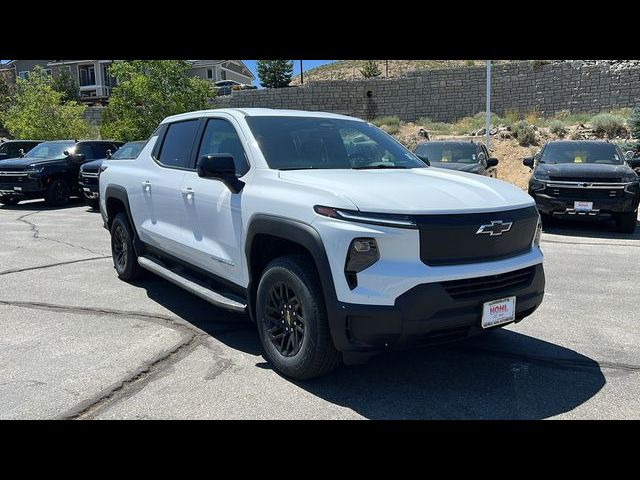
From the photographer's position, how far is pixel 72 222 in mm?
12156

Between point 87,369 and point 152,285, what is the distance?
2.47 metres

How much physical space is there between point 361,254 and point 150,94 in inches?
848

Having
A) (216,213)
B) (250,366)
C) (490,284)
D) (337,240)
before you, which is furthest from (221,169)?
(490,284)

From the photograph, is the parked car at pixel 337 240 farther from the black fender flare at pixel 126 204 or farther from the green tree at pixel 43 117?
the green tree at pixel 43 117

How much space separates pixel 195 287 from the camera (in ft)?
15.5

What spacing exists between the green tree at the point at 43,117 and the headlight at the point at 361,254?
88.6 feet

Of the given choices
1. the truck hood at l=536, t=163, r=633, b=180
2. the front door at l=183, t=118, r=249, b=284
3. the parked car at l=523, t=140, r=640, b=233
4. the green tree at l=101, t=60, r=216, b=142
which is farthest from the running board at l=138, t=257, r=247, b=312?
the green tree at l=101, t=60, r=216, b=142

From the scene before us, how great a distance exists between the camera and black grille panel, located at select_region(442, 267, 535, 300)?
333cm

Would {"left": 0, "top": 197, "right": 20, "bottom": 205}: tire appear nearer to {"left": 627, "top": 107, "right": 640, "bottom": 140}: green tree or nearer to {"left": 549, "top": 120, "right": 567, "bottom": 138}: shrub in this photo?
{"left": 627, "top": 107, "right": 640, "bottom": 140}: green tree

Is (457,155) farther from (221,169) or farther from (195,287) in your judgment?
(221,169)

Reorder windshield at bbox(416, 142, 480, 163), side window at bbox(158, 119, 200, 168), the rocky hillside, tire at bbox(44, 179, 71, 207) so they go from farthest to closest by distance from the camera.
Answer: the rocky hillside
tire at bbox(44, 179, 71, 207)
windshield at bbox(416, 142, 480, 163)
side window at bbox(158, 119, 200, 168)

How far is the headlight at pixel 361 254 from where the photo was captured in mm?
3209

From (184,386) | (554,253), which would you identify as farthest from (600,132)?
(184,386)

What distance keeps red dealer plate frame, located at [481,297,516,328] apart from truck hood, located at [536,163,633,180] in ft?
24.9
